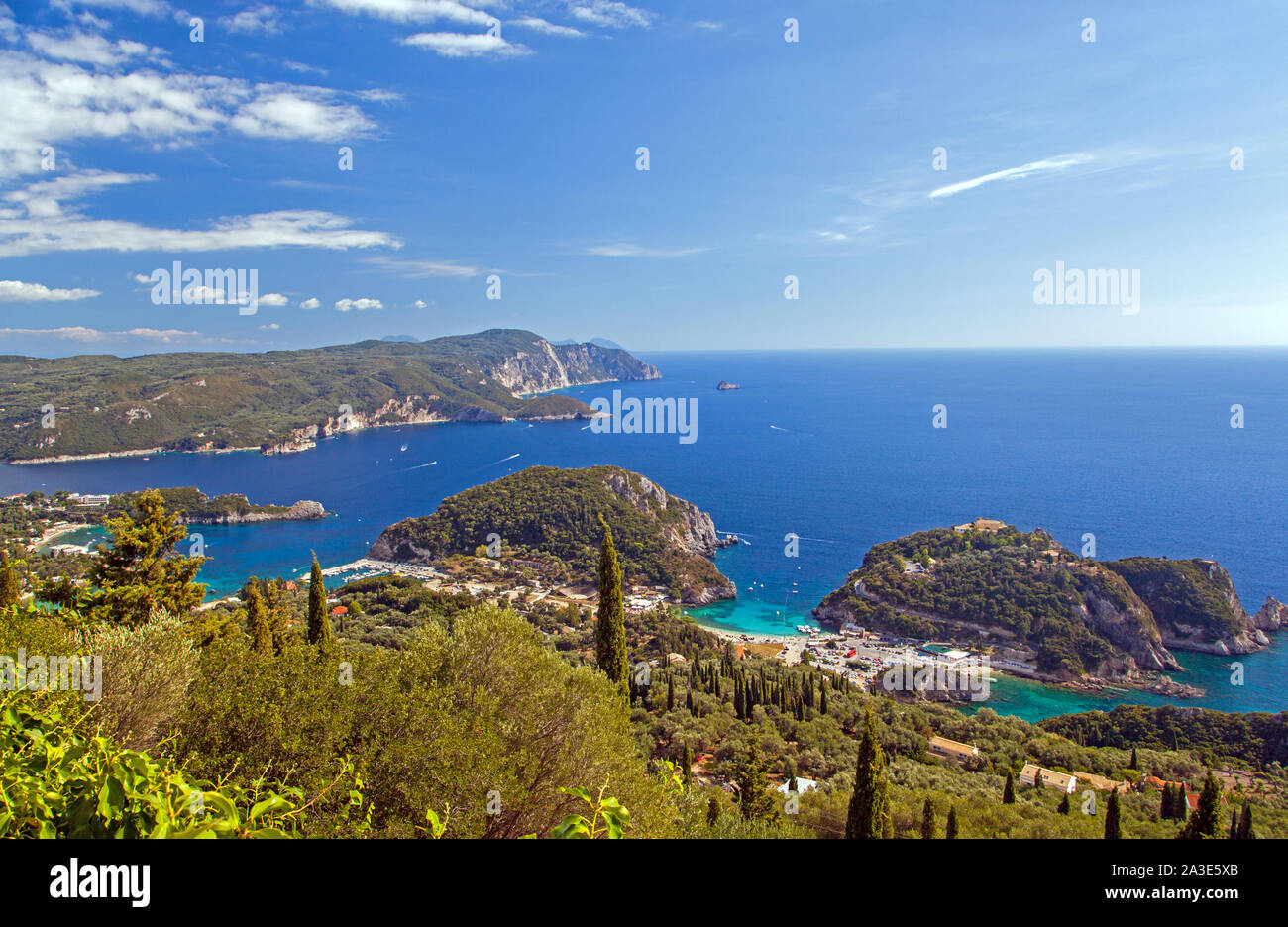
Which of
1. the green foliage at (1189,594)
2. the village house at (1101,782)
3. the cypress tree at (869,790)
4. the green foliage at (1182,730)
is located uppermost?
the cypress tree at (869,790)

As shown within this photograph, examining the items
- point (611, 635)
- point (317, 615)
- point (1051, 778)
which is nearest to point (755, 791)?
point (611, 635)

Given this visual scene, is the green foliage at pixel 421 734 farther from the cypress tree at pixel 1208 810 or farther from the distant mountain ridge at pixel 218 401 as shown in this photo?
the distant mountain ridge at pixel 218 401

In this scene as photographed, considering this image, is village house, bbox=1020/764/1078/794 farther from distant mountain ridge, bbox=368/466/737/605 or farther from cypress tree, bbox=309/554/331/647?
distant mountain ridge, bbox=368/466/737/605

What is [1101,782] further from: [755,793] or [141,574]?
[141,574]

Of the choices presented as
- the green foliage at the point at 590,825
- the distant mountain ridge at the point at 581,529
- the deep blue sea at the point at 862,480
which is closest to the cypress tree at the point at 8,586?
the green foliage at the point at 590,825

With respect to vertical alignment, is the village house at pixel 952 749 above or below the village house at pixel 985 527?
below

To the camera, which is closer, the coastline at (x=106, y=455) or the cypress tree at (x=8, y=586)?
the cypress tree at (x=8, y=586)

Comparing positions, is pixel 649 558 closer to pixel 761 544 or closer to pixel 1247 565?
pixel 761 544
